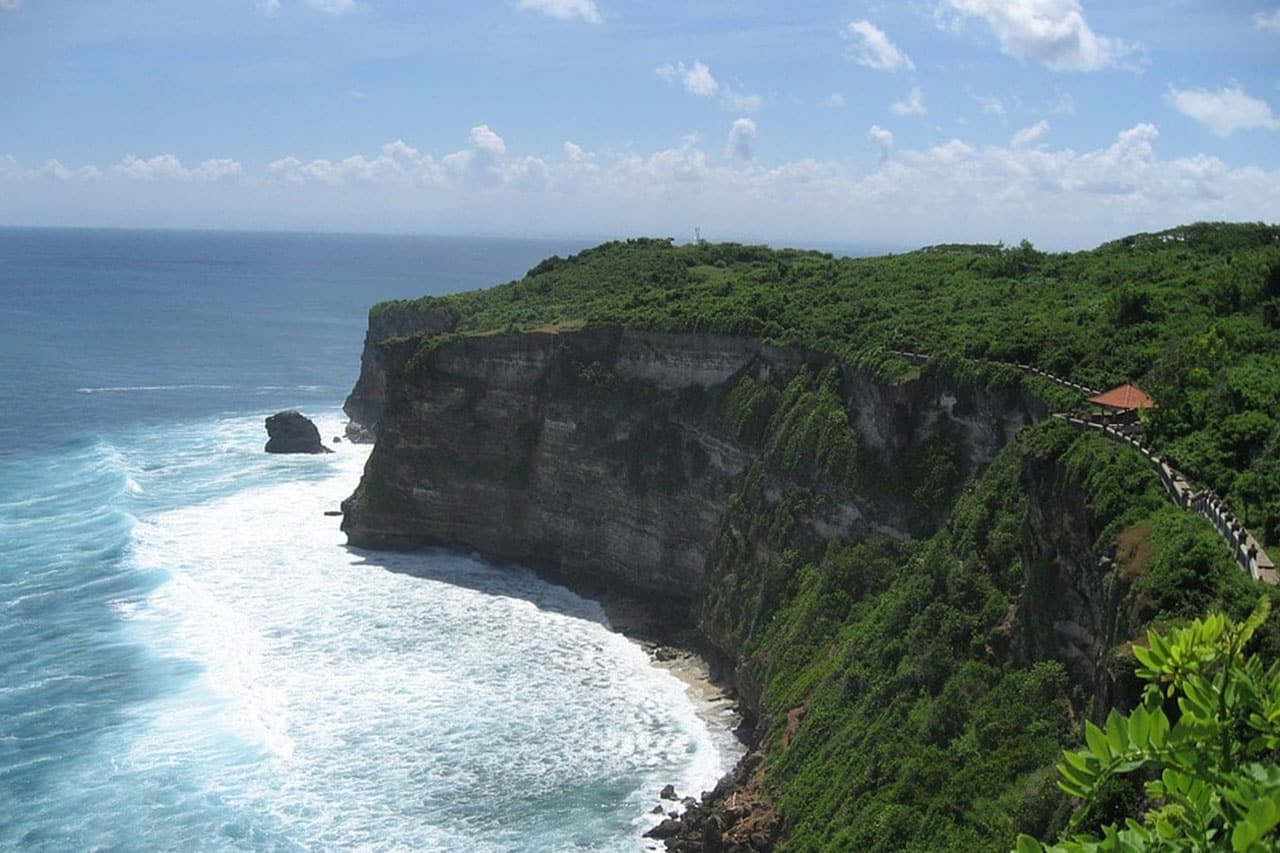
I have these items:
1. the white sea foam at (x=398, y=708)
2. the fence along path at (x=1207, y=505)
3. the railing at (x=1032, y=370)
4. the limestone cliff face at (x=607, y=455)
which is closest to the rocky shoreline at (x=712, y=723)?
the white sea foam at (x=398, y=708)

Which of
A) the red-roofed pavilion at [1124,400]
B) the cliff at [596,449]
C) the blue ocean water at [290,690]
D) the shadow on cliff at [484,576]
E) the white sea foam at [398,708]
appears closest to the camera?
the red-roofed pavilion at [1124,400]

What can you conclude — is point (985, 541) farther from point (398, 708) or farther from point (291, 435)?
point (291, 435)

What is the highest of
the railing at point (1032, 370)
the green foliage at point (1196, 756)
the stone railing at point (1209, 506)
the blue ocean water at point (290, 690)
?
the green foliage at point (1196, 756)

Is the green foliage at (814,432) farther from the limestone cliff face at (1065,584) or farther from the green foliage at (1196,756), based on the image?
the green foliage at (1196,756)

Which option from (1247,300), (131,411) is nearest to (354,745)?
(1247,300)

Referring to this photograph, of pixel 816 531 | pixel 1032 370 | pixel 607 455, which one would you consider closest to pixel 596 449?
pixel 607 455

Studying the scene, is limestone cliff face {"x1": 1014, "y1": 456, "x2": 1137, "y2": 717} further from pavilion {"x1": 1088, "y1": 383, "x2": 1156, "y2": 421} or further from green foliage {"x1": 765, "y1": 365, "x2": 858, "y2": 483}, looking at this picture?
green foliage {"x1": 765, "y1": 365, "x2": 858, "y2": 483}

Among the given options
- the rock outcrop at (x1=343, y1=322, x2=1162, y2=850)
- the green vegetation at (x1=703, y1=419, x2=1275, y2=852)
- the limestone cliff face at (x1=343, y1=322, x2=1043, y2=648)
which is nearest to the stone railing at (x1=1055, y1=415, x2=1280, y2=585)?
the green vegetation at (x1=703, y1=419, x2=1275, y2=852)
